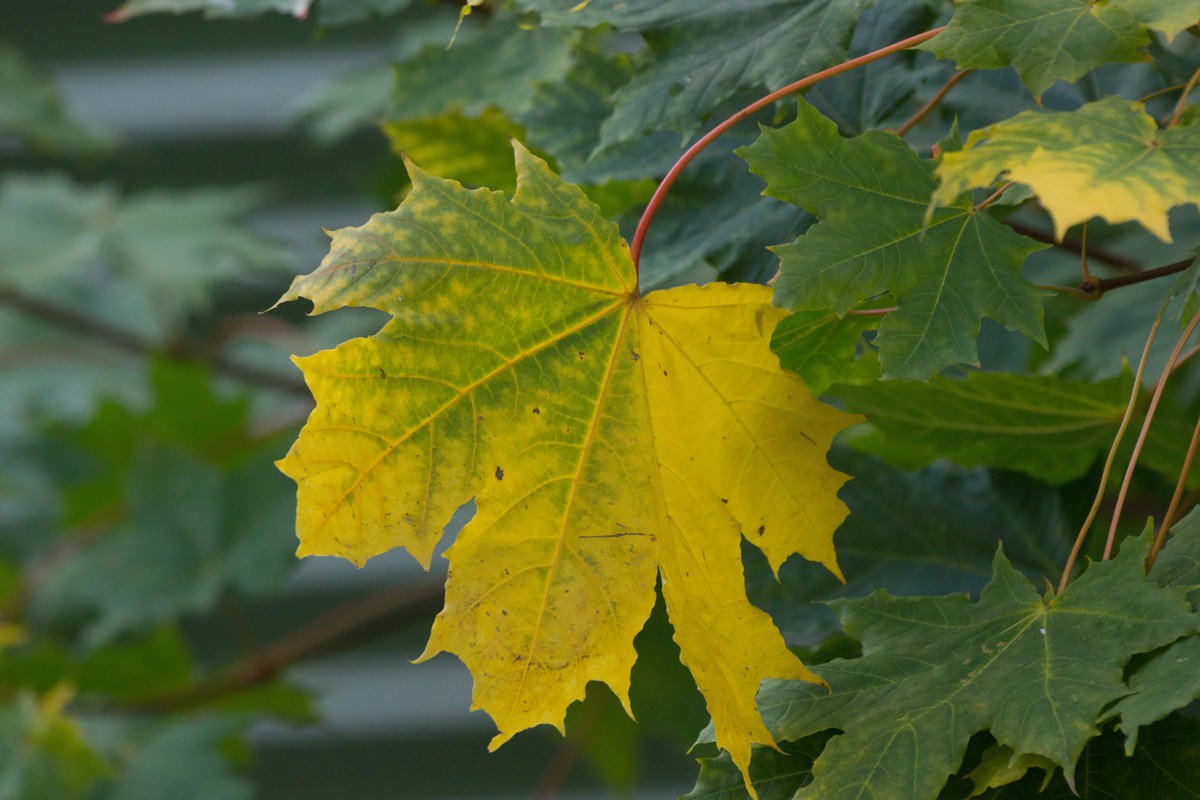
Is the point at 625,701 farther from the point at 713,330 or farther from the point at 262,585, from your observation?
the point at 262,585

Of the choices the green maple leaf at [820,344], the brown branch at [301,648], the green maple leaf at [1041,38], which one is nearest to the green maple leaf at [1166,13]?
the green maple leaf at [1041,38]

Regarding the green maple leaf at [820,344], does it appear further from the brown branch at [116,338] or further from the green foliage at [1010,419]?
the brown branch at [116,338]

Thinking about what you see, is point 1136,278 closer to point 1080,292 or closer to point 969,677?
point 1080,292

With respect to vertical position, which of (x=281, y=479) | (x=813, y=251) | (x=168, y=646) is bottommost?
(x=168, y=646)

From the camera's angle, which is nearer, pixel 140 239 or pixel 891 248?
pixel 891 248

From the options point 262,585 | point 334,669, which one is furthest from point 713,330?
point 334,669

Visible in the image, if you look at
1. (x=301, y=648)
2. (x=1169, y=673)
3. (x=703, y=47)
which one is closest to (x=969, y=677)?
(x=1169, y=673)

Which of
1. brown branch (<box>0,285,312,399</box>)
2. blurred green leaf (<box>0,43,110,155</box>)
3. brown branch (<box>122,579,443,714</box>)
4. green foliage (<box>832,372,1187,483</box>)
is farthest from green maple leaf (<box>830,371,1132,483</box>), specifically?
blurred green leaf (<box>0,43,110,155</box>)
